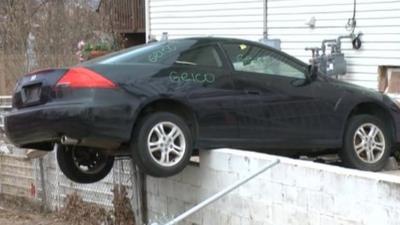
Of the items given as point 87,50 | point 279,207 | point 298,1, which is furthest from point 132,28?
point 279,207

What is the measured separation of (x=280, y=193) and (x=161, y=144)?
1185 mm

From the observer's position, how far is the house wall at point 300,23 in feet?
37.0

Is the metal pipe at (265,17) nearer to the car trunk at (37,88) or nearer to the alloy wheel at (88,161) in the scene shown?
the alloy wheel at (88,161)

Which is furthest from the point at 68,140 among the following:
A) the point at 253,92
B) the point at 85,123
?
the point at 253,92

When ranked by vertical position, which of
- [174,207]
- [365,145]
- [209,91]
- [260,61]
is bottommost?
[174,207]

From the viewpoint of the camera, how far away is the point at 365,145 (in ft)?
26.6

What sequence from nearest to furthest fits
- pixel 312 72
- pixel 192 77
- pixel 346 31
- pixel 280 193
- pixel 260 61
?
pixel 280 193 < pixel 192 77 < pixel 260 61 < pixel 312 72 < pixel 346 31

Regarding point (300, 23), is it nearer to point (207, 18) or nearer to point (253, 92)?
point (207, 18)

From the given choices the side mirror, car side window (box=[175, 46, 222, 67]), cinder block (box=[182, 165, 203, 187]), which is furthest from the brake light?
the side mirror

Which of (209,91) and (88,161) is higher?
(209,91)

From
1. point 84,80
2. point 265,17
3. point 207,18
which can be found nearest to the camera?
point 84,80

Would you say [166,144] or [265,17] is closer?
[166,144]

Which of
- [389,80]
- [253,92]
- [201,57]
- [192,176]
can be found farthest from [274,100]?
[389,80]

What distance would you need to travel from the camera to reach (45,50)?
17.3 meters
